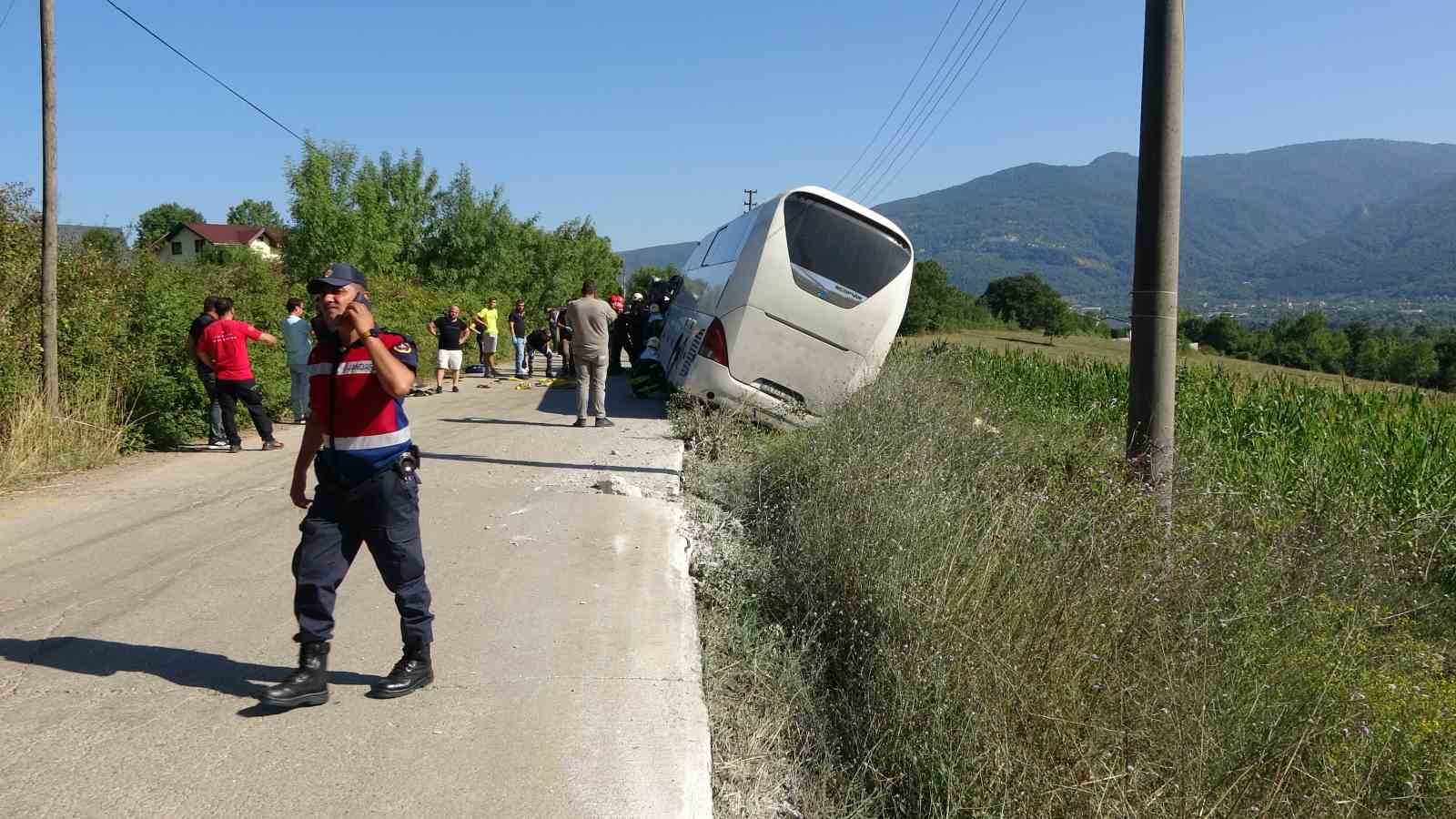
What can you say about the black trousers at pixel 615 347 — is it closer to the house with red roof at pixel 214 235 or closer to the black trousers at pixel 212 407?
the black trousers at pixel 212 407

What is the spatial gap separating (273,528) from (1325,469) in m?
7.67

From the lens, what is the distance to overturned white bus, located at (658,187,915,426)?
11.2 meters

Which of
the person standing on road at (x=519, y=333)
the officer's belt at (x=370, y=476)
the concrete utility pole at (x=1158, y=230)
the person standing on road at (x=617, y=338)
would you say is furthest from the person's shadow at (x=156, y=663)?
the person standing on road at (x=519, y=333)

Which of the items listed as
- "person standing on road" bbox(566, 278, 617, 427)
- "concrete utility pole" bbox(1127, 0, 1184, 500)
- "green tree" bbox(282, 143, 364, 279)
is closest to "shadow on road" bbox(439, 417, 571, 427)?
"person standing on road" bbox(566, 278, 617, 427)

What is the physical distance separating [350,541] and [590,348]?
833 centimetres

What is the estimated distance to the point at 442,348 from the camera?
1770 centimetres

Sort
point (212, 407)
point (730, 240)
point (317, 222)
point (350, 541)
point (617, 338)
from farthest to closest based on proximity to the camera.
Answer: point (317, 222) < point (617, 338) < point (730, 240) < point (212, 407) < point (350, 541)

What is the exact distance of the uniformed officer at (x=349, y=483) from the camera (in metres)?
4.05

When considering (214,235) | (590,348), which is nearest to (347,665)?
(590,348)

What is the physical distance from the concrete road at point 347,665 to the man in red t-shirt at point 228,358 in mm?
2069

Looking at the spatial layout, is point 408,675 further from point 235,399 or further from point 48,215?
point 48,215

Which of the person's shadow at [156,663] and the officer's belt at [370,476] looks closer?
the officer's belt at [370,476]

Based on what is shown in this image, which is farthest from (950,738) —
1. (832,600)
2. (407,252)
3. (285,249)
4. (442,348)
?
(407,252)

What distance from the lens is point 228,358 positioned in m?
10.2
